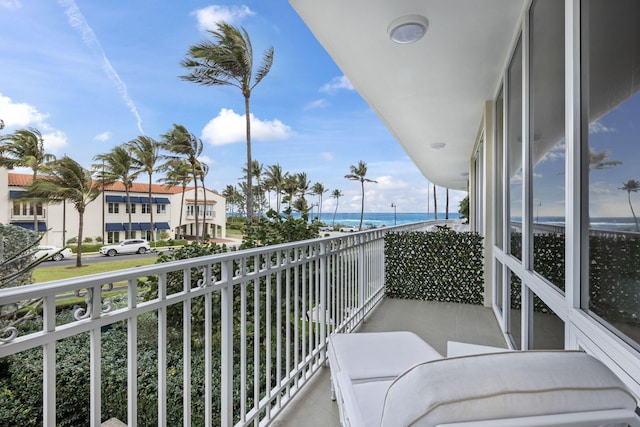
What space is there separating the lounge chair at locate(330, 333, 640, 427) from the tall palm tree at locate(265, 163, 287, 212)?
128ft

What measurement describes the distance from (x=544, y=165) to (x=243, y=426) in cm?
218

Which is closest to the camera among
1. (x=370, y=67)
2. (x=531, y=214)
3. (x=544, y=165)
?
(x=544, y=165)

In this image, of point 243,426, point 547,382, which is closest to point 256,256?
point 243,426

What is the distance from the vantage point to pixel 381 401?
1461mm

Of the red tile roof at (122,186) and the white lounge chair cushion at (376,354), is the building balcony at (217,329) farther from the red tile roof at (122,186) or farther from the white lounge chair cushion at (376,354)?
the red tile roof at (122,186)

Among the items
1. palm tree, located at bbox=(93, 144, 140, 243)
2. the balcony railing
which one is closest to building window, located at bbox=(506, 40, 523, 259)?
the balcony railing

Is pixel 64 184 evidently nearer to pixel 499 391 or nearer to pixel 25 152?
pixel 25 152

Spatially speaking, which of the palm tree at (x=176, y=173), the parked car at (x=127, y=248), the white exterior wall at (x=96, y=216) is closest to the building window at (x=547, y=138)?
the white exterior wall at (x=96, y=216)

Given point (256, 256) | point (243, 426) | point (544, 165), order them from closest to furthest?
1. point (243, 426)
2. point (256, 256)
3. point (544, 165)

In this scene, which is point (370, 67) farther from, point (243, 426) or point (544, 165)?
point (243, 426)

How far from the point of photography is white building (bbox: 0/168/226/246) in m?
20.1

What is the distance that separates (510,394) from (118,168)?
103 feet

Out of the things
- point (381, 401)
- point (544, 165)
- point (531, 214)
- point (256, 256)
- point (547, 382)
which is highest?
point (544, 165)

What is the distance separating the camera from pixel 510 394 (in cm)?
73
